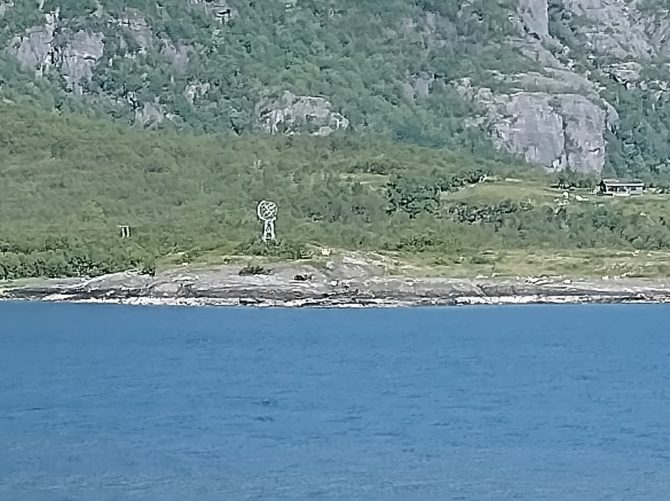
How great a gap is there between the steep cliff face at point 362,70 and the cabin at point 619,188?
3584cm

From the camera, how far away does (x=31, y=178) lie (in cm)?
12231

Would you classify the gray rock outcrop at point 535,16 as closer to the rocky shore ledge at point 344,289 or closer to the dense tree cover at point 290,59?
the dense tree cover at point 290,59

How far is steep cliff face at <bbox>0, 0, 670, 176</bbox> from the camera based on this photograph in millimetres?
167250

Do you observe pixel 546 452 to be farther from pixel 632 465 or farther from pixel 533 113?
pixel 533 113

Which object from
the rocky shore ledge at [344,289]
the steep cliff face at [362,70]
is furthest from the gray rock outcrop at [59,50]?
the rocky shore ledge at [344,289]

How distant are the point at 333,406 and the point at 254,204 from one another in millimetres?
68097

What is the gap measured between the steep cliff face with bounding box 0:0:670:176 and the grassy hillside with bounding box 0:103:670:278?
25.7 meters

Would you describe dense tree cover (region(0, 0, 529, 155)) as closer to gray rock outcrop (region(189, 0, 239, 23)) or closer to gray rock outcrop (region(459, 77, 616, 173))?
gray rock outcrop (region(189, 0, 239, 23))

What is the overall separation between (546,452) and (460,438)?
356 centimetres

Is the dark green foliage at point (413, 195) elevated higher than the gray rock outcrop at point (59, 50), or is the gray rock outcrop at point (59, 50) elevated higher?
the gray rock outcrop at point (59, 50)

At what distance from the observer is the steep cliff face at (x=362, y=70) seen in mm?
167250

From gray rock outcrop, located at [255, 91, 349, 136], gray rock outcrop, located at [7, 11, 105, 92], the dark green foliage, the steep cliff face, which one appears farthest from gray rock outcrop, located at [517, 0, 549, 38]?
the dark green foliage

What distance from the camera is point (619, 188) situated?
133m

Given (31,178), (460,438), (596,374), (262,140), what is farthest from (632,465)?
(262,140)
